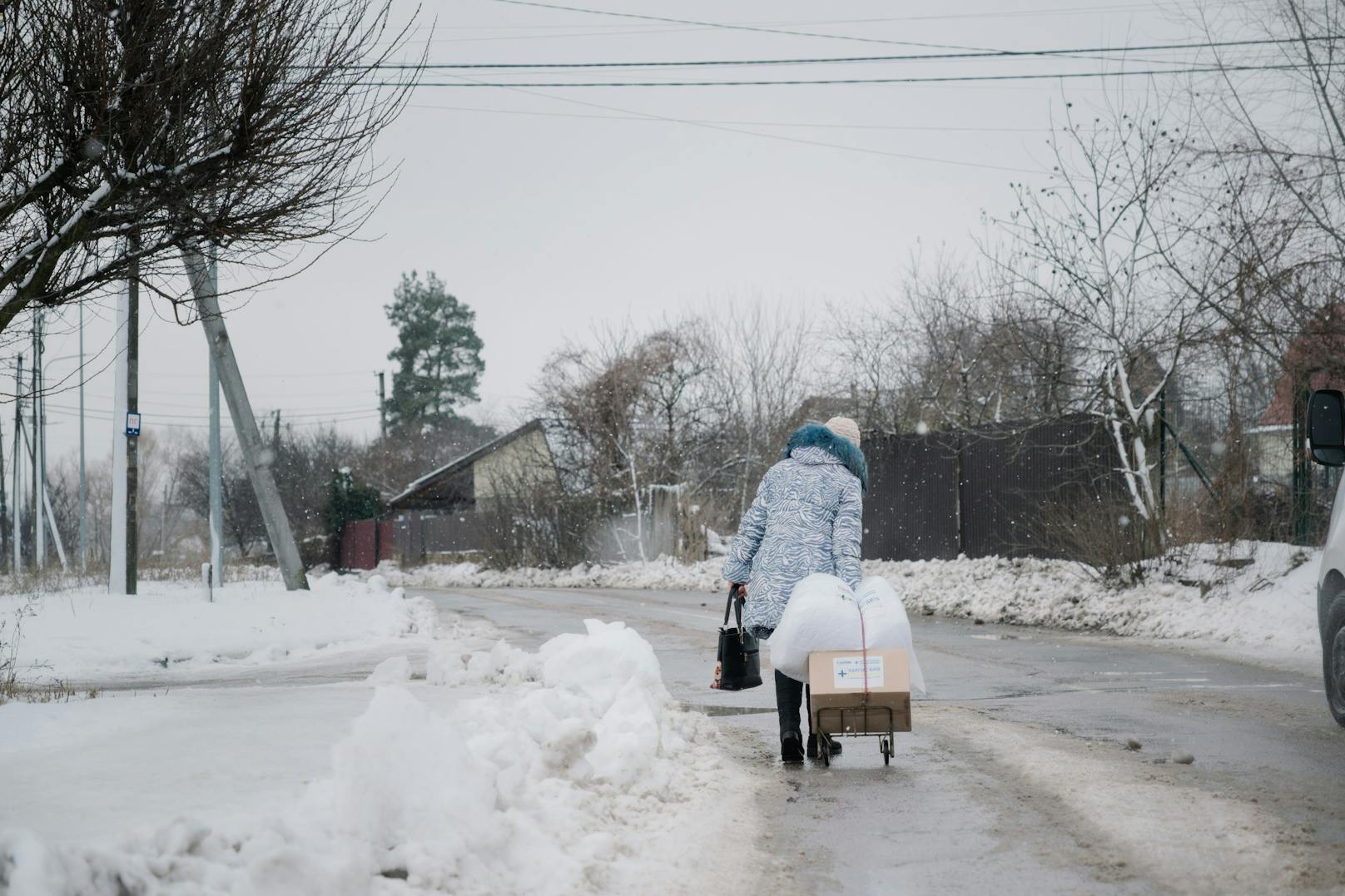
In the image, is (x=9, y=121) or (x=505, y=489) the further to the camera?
(x=505, y=489)

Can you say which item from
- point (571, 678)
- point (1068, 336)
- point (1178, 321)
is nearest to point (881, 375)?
point (1068, 336)

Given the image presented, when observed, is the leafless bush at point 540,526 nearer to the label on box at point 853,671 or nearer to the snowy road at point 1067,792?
the snowy road at point 1067,792

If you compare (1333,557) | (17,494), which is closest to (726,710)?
(1333,557)

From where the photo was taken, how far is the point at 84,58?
701 centimetres

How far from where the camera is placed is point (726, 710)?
909 centimetres

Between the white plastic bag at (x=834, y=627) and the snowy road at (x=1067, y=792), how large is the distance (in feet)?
1.92

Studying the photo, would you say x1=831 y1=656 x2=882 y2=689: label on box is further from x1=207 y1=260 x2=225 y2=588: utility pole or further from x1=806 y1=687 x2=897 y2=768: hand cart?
x1=207 y1=260 x2=225 y2=588: utility pole

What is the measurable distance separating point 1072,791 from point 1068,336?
15680 millimetres

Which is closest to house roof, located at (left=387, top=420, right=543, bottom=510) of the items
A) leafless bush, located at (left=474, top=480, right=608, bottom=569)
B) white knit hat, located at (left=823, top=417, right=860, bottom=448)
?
leafless bush, located at (left=474, top=480, right=608, bottom=569)

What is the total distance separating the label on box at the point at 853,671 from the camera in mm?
6395

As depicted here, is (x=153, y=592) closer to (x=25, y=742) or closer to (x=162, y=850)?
(x=25, y=742)

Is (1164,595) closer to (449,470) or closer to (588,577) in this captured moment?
(588,577)

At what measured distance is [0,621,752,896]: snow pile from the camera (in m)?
3.65

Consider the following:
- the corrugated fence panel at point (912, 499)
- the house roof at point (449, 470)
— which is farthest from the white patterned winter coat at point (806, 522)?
the house roof at point (449, 470)
